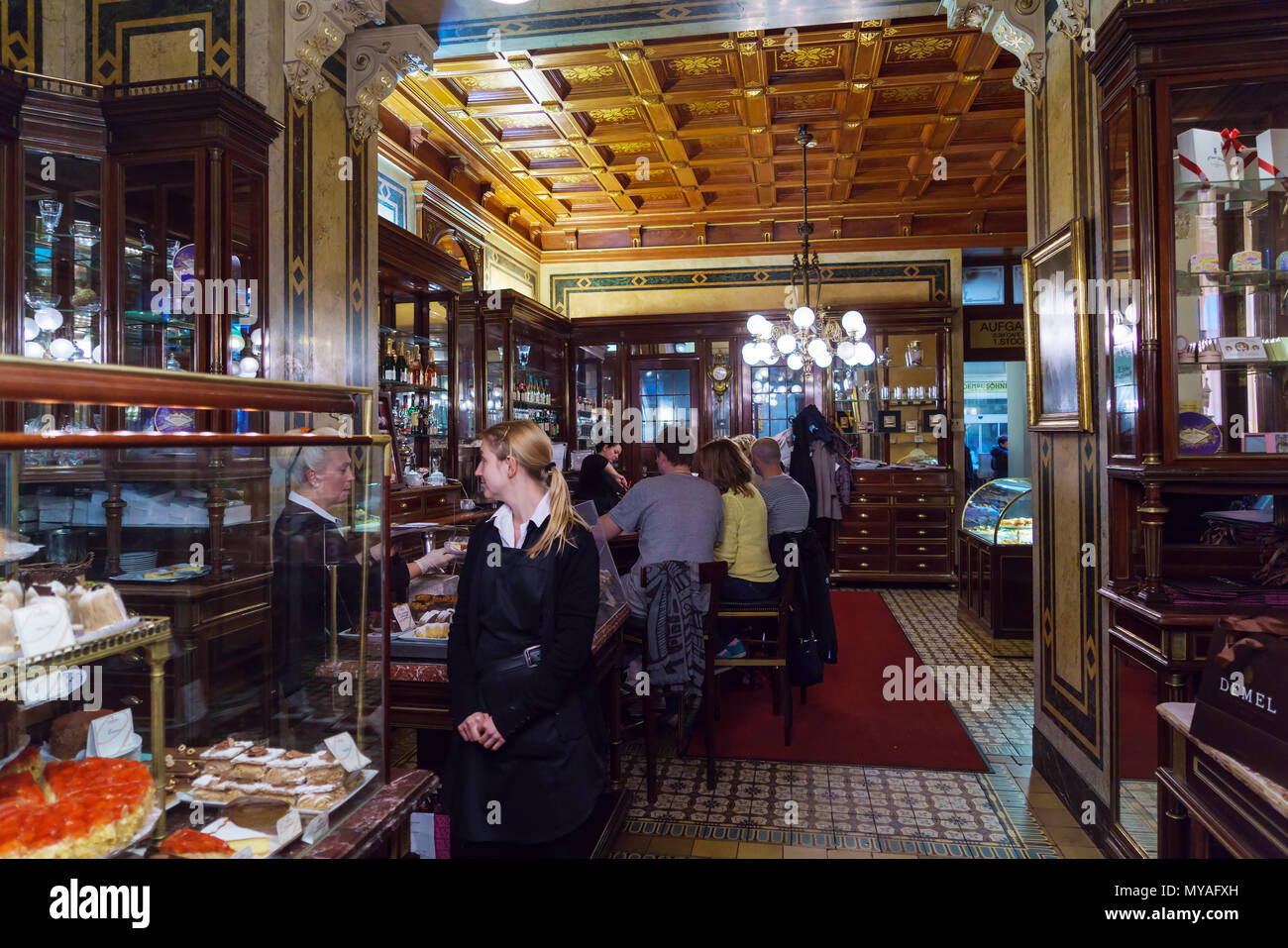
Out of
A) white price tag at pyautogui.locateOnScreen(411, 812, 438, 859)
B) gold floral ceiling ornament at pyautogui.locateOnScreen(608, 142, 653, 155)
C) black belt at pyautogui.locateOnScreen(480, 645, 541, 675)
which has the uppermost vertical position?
gold floral ceiling ornament at pyautogui.locateOnScreen(608, 142, 653, 155)

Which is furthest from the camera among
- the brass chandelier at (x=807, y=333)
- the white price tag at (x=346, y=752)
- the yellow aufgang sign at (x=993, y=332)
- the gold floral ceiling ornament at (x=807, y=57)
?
the yellow aufgang sign at (x=993, y=332)

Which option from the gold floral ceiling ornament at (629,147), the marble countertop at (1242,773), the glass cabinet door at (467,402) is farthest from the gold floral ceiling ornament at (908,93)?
the marble countertop at (1242,773)

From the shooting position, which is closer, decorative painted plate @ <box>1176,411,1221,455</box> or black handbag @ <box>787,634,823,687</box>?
decorative painted plate @ <box>1176,411,1221,455</box>

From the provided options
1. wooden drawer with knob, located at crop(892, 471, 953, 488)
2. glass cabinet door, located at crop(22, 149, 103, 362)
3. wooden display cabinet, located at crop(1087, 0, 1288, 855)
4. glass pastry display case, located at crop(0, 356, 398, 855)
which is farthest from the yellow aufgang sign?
glass pastry display case, located at crop(0, 356, 398, 855)

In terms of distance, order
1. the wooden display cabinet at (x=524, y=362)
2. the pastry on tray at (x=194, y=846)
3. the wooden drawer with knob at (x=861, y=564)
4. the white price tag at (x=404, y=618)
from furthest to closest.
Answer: the wooden drawer with knob at (x=861, y=564) < the wooden display cabinet at (x=524, y=362) < the white price tag at (x=404, y=618) < the pastry on tray at (x=194, y=846)

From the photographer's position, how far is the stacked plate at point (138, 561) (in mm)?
1580

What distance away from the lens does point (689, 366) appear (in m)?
10.2

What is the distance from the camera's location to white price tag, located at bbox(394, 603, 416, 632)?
2889mm

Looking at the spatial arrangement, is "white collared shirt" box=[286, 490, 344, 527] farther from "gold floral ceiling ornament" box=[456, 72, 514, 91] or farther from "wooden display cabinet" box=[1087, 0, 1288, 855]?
"gold floral ceiling ornament" box=[456, 72, 514, 91]

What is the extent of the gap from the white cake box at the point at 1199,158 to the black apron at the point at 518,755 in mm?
2546

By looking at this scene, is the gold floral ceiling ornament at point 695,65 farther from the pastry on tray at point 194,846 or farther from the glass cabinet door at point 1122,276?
the pastry on tray at point 194,846

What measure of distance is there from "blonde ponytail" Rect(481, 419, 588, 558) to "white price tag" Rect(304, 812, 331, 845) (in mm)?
1050

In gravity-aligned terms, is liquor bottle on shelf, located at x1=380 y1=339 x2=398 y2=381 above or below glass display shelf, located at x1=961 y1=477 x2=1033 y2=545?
above
